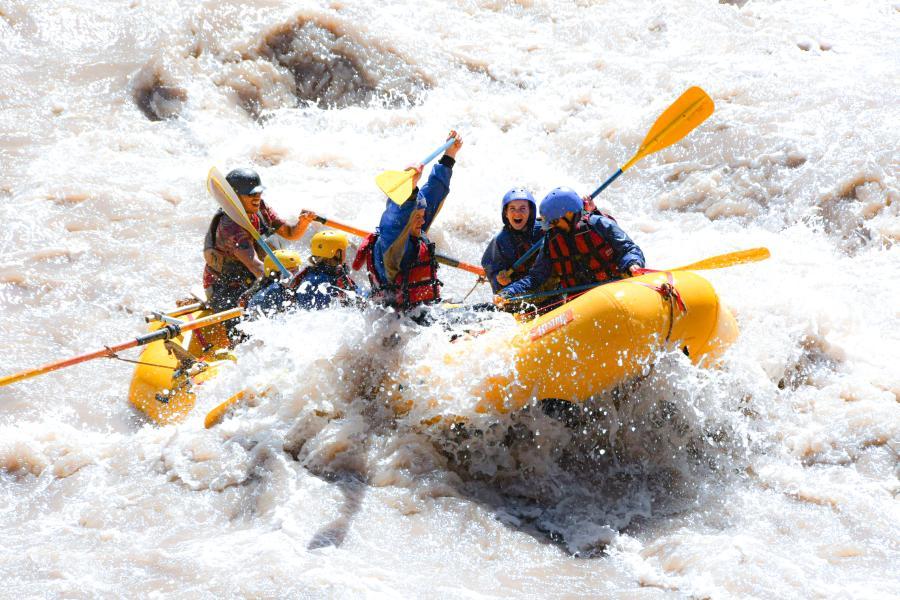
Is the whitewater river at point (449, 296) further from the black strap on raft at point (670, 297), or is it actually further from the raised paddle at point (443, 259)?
the raised paddle at point (443, 259)

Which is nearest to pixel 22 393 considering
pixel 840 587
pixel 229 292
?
pixel 229 292

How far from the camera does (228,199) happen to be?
5.97 m

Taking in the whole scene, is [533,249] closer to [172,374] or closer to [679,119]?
[679,119]

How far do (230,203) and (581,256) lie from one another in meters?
2.26

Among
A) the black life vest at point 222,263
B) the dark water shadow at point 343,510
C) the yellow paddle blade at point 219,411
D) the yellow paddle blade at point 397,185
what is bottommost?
the dark water shadow at point 343,510

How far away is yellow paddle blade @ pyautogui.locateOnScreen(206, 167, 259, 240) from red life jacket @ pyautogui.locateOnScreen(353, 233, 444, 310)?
122cm

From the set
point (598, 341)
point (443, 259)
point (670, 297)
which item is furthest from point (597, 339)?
point (443, 259)

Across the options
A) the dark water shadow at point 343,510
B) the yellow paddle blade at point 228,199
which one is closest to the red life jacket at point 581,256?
the dark water shadow at point 343,510

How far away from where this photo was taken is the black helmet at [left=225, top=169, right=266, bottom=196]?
621cm

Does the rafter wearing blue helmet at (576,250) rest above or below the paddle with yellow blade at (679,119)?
below

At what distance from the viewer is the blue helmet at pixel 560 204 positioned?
17.4ft

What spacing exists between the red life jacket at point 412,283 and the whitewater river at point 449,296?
153 mm

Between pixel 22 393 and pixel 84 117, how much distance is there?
427 centimetres

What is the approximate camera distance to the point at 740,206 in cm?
833
